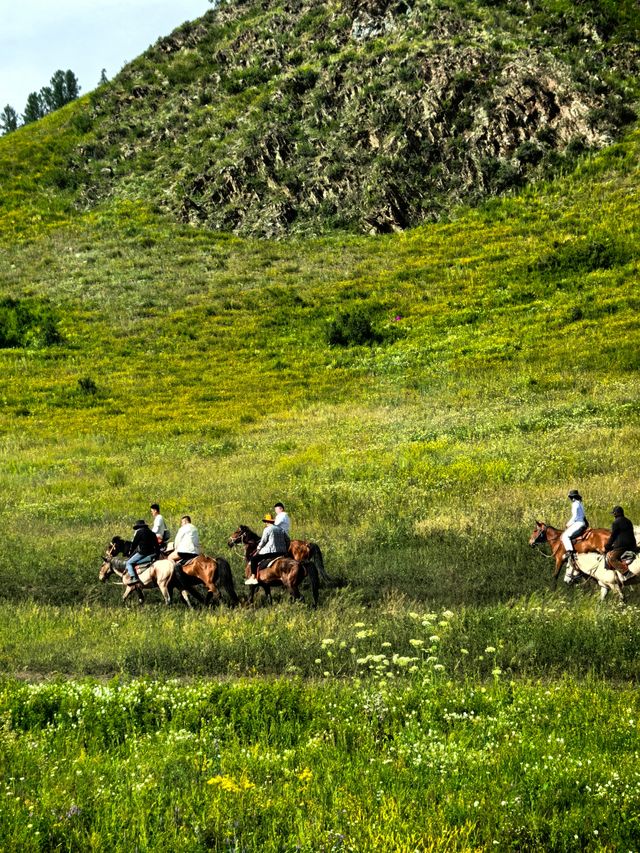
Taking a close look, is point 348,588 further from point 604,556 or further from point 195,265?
point 195,265

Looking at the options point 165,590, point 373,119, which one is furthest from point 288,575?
point 373,119

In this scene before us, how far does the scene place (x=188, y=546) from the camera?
52.0 feet

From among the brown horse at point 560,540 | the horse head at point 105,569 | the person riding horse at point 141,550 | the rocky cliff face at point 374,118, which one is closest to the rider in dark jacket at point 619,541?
the brown horse at point 560,540

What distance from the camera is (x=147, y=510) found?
2306cm

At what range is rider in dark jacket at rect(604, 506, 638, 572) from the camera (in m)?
13.7

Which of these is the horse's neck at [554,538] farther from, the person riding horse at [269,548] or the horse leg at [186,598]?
the horse leg at [186,598]

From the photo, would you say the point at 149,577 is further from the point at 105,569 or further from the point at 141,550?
the point at 105,569

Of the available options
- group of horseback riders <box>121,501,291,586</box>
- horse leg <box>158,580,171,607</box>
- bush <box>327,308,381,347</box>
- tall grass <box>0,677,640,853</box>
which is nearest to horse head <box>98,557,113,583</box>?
group of horseback riders <box>121,501,291,586</box>

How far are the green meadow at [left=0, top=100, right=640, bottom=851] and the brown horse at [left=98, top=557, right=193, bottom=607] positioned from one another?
524mm

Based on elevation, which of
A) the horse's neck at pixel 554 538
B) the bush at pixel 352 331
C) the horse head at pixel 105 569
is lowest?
the horse's neck at pixel 554 538

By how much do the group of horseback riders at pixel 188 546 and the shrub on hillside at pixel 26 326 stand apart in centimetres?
4000

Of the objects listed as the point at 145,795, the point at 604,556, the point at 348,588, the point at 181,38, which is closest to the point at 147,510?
the point at 348,588

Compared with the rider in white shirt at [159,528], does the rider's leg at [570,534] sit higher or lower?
lower

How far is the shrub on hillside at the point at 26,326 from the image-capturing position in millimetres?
52562
